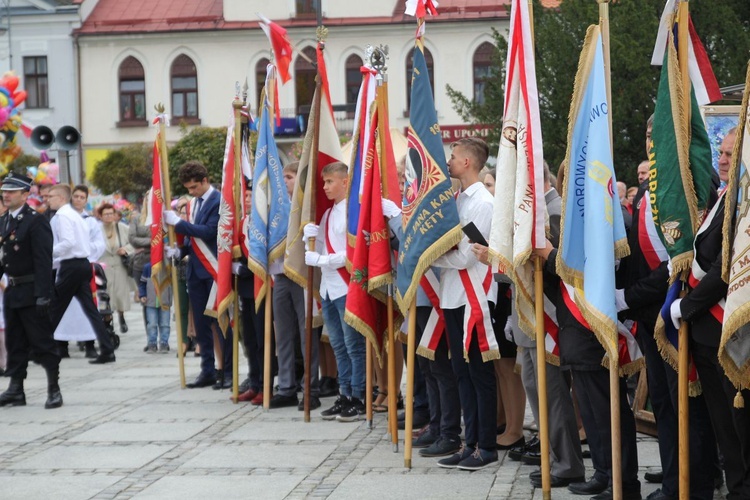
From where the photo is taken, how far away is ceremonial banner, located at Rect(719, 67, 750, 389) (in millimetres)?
5297

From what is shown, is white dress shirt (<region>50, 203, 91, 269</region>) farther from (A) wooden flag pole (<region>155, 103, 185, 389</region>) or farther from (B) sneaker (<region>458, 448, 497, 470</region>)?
(B) sneaker (<region>458, 448, 497, 470</region>)

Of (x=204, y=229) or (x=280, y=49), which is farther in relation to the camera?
(x=204, y=229)

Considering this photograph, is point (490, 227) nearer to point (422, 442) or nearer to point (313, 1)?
point (422, 442)

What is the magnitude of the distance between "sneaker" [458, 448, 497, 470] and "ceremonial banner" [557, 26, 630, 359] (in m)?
1.56

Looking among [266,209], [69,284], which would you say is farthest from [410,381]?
[69,284]

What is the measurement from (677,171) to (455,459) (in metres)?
2.73

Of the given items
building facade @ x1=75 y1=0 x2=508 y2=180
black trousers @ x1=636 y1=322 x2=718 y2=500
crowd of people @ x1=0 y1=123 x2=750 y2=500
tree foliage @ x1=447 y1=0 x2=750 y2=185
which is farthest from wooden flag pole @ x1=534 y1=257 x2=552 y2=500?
building facade @ x1=75 y1=0 x2=508 y2=180

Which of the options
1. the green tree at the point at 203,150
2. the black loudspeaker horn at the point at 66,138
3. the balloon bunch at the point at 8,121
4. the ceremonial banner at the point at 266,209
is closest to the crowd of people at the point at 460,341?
the ceremonial banner at the point at 266,209

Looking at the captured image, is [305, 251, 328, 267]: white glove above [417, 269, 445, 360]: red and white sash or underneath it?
above

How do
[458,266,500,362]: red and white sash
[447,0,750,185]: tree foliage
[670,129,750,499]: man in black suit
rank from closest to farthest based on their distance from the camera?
[670,129,750,499]: man in black suit, [458,266,500,362]: red and white sash, [447,0,750,185]: tree foliage

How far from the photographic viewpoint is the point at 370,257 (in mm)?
8836

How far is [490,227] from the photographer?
303 inches

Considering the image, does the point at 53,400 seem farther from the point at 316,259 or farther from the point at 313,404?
the point at 316,259

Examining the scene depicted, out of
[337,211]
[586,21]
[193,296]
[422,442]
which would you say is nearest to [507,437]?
[422,442]
